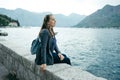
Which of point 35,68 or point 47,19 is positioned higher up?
point 47,19

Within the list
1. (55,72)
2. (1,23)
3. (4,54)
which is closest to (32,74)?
(55,72)

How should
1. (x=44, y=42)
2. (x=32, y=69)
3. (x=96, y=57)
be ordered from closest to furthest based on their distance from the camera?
1. (x=44, y=42)
2. (x=32, y=69)
3. (x=96, y=57)

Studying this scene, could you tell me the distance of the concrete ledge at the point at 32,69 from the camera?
367 centimetres

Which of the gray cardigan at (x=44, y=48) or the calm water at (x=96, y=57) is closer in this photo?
the gray cardigan at (x=44, y=48)

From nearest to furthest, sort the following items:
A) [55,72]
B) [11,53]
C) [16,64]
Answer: [55,72]
[16,64]
[11,53]

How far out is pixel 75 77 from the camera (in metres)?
3.56

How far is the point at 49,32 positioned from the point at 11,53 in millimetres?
2036

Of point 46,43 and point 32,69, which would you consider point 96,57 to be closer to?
point 32,69

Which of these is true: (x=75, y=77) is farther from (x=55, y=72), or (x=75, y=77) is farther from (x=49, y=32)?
(x=49, y=32)

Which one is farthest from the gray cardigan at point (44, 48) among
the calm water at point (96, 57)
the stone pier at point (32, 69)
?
the calm water at point (96, 57)

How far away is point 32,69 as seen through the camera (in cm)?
454

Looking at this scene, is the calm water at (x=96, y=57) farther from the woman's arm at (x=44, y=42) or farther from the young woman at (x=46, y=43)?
the woman's arm at (x=44, y=42)

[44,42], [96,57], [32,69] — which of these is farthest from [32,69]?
[96,57]

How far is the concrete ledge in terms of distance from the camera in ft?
12.0
